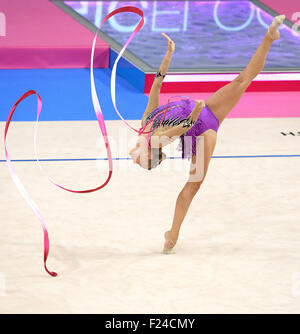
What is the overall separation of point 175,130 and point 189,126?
55 mm

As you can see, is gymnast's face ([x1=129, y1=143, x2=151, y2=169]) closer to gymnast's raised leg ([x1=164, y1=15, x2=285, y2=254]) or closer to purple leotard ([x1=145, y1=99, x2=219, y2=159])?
purple leotard ([x1=145, y1=99, x2=219, y2=159])

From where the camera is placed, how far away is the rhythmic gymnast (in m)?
2.64

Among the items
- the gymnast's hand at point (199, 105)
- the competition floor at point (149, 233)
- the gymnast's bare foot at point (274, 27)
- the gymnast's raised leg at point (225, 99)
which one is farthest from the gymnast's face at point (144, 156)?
the gymnast's bare foot at point (274, 27)

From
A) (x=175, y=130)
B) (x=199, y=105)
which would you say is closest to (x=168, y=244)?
(x=175, y=130)

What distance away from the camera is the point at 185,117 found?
2637mm

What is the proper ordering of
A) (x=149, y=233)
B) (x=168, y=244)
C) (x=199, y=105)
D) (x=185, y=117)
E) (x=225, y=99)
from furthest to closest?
(x=149, y=233), (x=168, y=244), (x=225, y=99), (x=185, y=117), (x=199, y=105)

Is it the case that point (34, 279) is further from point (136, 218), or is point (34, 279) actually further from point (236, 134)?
point (236, 134)

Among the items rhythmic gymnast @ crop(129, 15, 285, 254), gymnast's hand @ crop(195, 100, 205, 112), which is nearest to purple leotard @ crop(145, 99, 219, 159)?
rhythmic gymnast @ crop(129, 15, 285, 254)

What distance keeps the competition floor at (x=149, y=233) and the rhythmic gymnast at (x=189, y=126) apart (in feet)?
0.86

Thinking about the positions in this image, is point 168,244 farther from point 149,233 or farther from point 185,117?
point 185,117

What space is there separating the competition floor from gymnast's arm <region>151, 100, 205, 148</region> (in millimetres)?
515

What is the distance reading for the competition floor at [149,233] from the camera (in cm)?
254

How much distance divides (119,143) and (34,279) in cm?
181
